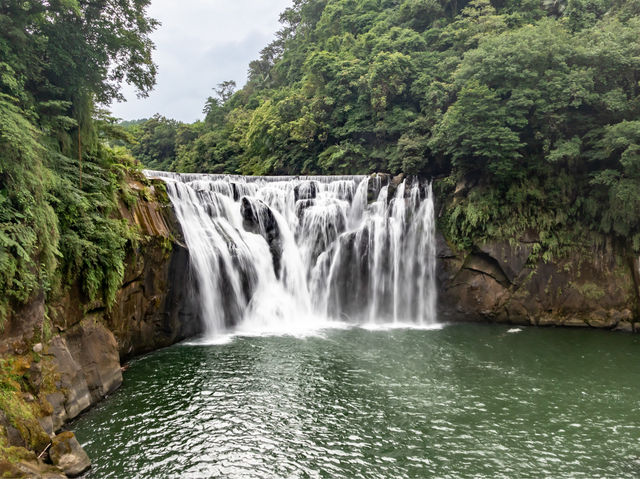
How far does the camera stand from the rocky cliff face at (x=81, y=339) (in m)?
6.31

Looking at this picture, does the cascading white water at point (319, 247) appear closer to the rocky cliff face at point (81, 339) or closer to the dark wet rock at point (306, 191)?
the dark wet rock at point (306, 191)

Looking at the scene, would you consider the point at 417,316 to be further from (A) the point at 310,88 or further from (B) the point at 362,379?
(A) the point at 310,88

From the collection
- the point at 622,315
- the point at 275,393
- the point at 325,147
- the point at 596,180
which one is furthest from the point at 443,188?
the point at 275,393

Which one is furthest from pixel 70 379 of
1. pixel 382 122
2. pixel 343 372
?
pixel 382 122

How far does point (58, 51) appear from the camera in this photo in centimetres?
923

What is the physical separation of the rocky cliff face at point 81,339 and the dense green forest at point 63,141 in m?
0.63

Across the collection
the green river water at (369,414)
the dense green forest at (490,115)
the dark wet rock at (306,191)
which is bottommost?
Result: the green river water at (369,414)

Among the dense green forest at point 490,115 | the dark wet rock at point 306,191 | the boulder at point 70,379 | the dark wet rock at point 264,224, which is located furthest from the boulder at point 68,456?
the dense green forest at point 490,115

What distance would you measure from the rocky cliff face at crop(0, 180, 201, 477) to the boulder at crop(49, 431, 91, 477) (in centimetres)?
1

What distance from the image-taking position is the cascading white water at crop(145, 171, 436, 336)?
53.3 ft

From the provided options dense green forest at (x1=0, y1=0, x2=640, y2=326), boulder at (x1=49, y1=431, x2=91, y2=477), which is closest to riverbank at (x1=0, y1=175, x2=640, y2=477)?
boulder at (x1=49, y1=431, x2=91, y2=477)

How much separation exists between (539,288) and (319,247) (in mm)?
9638

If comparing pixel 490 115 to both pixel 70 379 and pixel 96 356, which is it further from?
pixel 70 379

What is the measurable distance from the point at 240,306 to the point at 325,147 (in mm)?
15137
